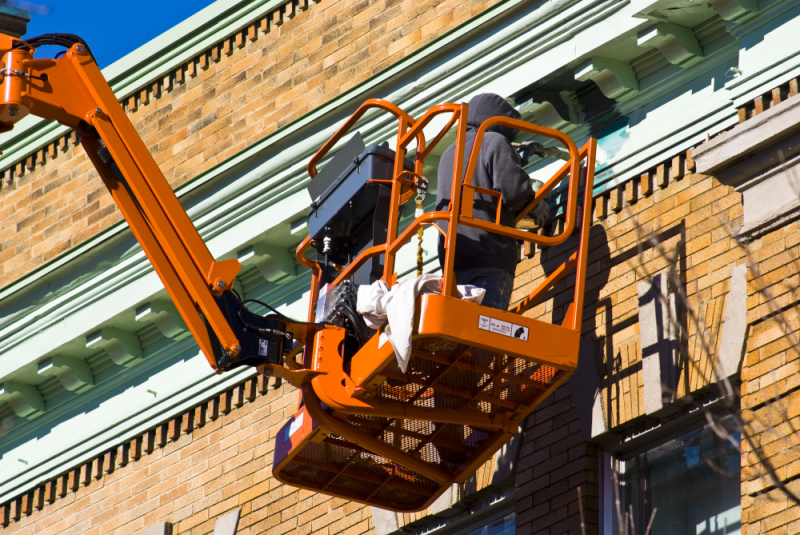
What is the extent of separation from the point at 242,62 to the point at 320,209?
327cm

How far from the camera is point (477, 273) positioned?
879 cm

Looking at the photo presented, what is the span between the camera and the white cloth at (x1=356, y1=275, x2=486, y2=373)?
776 cm

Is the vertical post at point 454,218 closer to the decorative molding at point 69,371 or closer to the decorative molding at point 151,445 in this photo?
the decorative molding at point 151,445

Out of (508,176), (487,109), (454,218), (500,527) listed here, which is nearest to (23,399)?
(500,527)

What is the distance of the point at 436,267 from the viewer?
10867 mm

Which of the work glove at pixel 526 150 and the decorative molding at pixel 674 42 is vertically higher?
the decorative molding at pixel 674 42

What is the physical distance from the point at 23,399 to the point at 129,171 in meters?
4.42

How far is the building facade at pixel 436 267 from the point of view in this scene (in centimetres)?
861

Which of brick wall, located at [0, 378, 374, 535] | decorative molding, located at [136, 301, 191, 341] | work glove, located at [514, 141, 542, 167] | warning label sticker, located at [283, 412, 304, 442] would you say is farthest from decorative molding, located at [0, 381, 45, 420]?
work glove, located at [514, 141, 542, 167]

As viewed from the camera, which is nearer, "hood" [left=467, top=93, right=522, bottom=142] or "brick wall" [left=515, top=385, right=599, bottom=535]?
"brick wall" [left=515, top=385, right=599, bottom=535]

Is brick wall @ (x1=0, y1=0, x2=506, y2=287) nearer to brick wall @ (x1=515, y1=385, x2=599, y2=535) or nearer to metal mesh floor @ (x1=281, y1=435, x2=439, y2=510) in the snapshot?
brick wall @ (x1=515, y1=385, x2=599, y2=535)

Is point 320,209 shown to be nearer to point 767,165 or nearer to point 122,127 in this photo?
point 122,127

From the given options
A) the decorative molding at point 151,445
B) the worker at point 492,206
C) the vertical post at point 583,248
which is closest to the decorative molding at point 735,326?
the vertical post at point 583,248

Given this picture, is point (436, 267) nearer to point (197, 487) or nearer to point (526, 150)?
point (526, 150)
